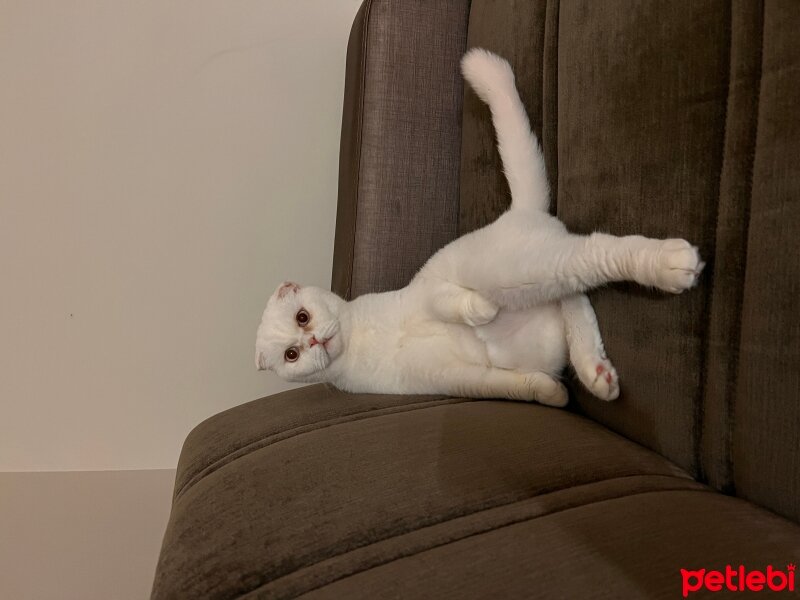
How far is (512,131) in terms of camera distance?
3.81ft

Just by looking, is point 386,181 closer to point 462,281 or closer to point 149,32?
point 462,281

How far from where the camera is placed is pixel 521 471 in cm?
92

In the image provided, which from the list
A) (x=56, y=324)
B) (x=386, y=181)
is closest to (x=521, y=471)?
(x=386, y=181)

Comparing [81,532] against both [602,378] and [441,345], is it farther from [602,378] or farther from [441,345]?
[602,378]

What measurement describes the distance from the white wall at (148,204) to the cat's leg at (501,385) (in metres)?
0.80

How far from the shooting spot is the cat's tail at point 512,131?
1142 millimetres

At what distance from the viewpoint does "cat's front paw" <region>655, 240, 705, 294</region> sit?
0.83 m

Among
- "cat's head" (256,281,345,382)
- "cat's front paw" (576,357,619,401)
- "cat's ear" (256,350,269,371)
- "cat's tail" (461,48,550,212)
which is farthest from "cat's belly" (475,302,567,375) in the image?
"cat's ear" (256,350,269,371)

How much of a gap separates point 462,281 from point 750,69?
22.5 inches

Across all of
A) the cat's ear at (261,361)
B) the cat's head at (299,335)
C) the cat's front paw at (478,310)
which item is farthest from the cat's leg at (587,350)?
the cat's ear at (261,361)

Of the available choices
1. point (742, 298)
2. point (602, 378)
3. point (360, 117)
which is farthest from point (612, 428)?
point (360, 117)

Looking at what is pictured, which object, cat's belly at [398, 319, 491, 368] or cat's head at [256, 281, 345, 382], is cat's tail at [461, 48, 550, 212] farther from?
cat's head at [256, 281, 345, 382]
